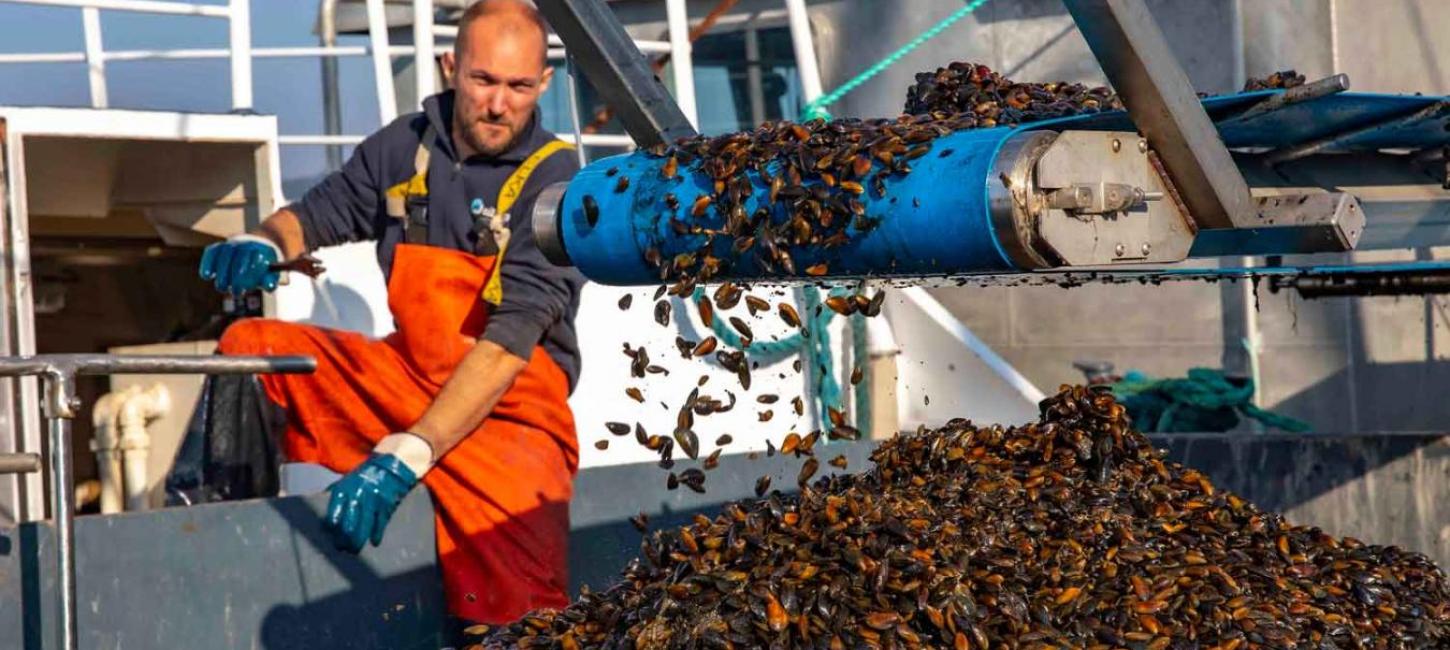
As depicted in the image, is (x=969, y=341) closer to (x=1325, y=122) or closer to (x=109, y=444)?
(x=109, y=444)

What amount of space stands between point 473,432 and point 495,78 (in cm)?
94

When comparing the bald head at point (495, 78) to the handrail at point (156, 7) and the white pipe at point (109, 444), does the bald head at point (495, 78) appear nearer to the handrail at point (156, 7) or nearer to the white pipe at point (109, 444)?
the handrail at point (156, 7)

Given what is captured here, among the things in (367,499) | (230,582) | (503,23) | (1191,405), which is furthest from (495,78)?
(1191,405)

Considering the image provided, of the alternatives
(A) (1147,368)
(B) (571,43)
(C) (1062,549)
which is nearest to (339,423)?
(B) (571,43)

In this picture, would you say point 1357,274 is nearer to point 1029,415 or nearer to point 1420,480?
point 1420,480

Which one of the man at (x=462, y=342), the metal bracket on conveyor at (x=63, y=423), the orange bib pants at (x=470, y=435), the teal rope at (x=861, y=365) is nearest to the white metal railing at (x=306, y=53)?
the teal rope at (x=861, y=365)

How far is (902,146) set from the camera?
2.80 m

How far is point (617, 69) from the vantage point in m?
3.19

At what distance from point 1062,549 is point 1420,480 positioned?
2.69 meters

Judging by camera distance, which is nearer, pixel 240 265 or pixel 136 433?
pixel 240 265

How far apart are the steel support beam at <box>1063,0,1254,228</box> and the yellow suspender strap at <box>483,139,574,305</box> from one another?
2.20 metres

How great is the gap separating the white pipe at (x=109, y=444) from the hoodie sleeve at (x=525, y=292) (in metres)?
3.22

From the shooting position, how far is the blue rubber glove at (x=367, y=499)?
4285mm

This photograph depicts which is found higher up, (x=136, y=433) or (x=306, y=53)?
(x=306, y=53)
